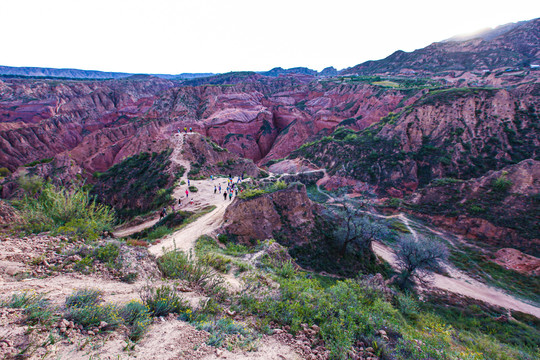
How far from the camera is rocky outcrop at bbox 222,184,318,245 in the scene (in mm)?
14719

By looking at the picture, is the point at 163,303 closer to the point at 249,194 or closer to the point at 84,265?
the point at 84,265

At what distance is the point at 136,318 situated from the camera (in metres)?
4.02

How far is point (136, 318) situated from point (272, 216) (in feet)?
39.4

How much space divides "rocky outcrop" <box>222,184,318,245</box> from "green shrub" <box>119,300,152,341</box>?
10.1 meters

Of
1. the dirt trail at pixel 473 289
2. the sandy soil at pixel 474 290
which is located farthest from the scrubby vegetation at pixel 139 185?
the sandy soil at pixel 474 290

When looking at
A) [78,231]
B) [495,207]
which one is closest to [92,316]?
[78,231]

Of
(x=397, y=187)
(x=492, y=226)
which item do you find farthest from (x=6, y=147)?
(x=492, y=226)

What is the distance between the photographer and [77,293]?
4195 mm

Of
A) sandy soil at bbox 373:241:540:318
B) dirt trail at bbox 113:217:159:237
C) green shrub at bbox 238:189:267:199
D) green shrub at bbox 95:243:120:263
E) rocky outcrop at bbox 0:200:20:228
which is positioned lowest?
sandy soil at bbox 373:241:540:318

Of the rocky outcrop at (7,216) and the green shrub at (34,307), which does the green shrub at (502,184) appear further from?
the rocky outcrop at (7,216)

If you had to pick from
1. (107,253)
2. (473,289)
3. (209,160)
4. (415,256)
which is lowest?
(473,289)

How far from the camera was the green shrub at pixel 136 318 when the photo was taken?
3.77 meters

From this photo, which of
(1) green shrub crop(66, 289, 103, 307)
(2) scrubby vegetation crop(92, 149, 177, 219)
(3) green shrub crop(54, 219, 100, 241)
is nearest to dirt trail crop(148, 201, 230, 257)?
(3) green shrub crop(54, 219, 100, 241)

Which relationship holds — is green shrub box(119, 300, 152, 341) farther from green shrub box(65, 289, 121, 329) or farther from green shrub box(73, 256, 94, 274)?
green shrub box(73, 256, 94, 274)
